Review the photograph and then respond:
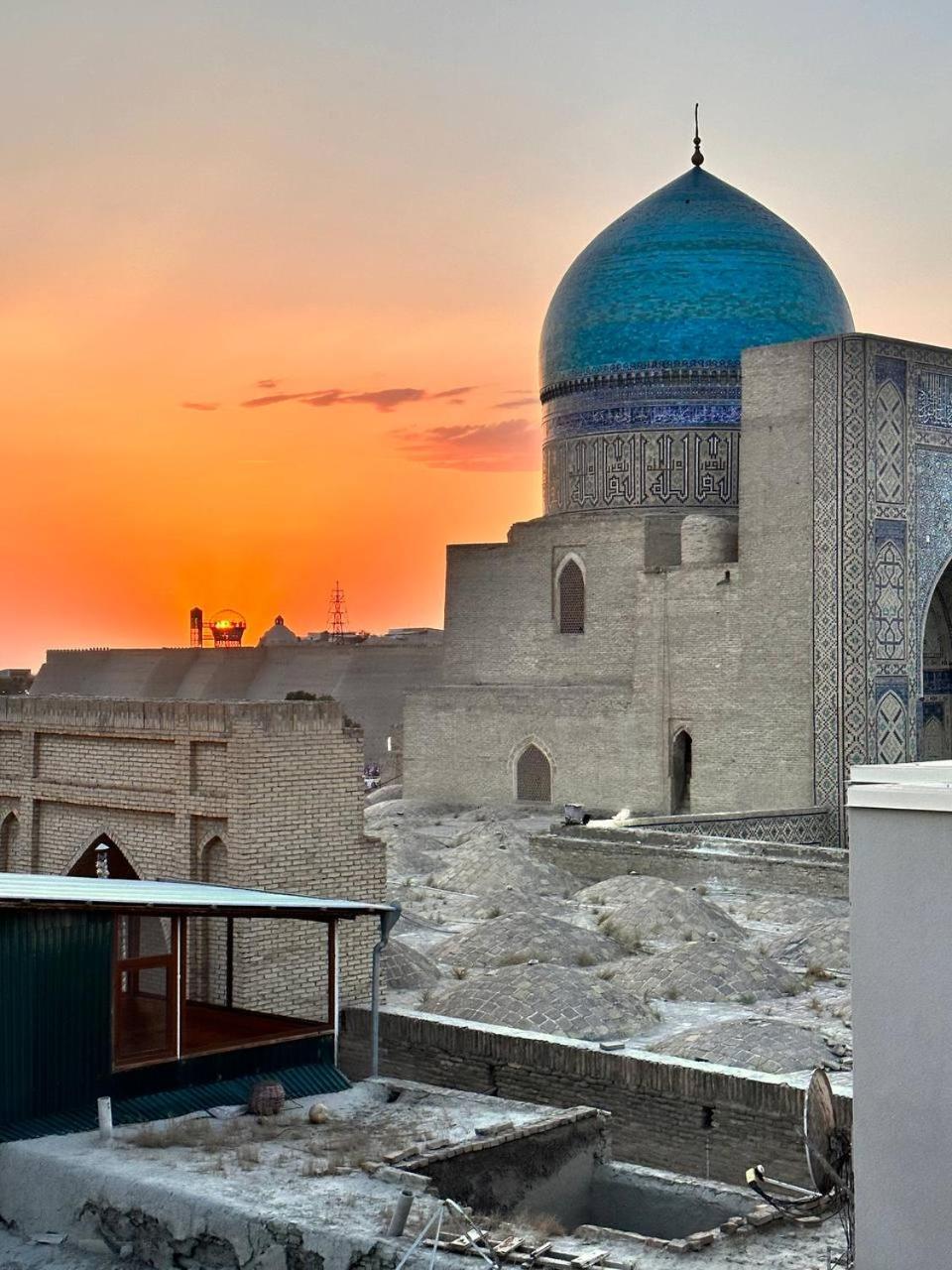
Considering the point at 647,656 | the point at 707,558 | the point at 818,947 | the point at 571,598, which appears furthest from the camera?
the point at 571,598

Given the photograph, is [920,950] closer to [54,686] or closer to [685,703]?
[685,703]

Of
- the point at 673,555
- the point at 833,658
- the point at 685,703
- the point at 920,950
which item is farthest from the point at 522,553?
the point at 920,950

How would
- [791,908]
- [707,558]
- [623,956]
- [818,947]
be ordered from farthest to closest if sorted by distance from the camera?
[707,558], [791,908], [818,947], [623,956]

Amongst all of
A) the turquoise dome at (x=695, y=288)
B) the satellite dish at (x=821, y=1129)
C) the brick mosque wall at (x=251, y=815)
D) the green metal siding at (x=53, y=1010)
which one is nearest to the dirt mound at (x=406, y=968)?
the brick mosque wall at (x=251, y=815)

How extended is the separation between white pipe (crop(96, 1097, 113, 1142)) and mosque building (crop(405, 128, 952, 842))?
11404 millimetres

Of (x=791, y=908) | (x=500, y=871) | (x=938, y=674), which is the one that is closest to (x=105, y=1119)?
(x=791, y=908)

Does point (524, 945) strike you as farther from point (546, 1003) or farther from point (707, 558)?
point (707, 558)

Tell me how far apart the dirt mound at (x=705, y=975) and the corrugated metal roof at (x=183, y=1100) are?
3.40 m

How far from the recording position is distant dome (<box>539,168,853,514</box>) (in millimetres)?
21953

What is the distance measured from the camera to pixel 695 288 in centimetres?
2219

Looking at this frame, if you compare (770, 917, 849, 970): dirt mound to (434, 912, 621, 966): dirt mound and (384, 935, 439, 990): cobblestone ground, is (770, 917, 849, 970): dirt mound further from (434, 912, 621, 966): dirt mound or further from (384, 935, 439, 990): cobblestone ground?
Answer: (384, 935, 439, 990): cobblestone ground

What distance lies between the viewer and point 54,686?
42.1 metres

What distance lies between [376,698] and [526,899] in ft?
69.1

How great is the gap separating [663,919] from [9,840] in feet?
15.9
